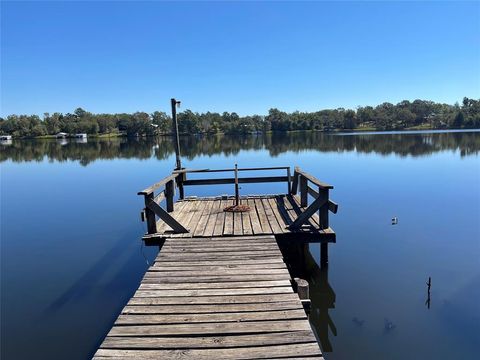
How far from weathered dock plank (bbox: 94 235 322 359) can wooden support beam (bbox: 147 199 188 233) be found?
859mm

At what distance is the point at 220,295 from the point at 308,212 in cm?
299

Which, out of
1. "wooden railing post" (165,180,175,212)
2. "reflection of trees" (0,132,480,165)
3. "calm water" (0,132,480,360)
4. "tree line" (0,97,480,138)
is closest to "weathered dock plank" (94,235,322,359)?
"calm water" (0,132,480,360)

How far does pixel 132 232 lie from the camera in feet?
39.3

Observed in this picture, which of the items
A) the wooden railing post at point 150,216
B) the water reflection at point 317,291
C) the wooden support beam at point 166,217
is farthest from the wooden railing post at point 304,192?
the wooden railing post at point 150,216

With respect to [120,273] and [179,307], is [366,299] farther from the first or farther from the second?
[120,273]

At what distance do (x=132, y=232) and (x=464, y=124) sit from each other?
122981mm

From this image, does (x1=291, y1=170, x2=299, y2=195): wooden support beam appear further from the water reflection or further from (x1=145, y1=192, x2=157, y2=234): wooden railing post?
(x1=145, y1=192, x2=157, y2=234): wooden railing post

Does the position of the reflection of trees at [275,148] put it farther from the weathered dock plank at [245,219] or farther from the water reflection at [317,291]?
the water reflection at [317,291]

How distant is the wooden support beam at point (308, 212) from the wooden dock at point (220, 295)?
20 millimetres

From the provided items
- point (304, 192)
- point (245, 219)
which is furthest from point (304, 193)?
point (245, 219)

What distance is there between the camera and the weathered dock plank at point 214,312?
3.25 m

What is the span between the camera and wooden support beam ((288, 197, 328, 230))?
260 inches

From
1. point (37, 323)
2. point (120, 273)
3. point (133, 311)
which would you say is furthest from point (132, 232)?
point (133, 311)

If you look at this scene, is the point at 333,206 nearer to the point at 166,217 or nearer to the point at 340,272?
the point at 340,272
